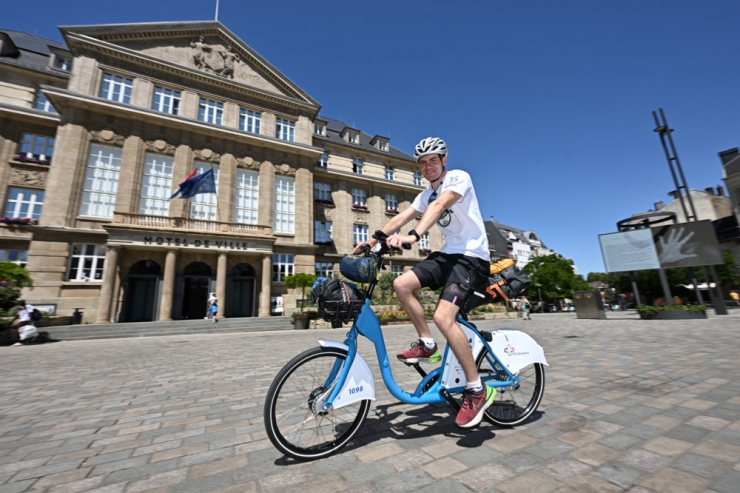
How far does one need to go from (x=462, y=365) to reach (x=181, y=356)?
7.84 meters

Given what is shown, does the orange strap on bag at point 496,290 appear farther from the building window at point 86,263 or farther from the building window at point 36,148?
the building window at point 36,148

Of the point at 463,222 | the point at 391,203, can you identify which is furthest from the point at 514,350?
the point at 391,203

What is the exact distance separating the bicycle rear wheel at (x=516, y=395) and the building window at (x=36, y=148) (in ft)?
98.0

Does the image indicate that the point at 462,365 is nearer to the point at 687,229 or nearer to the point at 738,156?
the point at 687,229

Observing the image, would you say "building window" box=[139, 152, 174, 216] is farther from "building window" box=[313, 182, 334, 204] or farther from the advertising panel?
the advertising panel

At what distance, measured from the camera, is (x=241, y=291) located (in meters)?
22.9

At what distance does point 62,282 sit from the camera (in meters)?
17.6

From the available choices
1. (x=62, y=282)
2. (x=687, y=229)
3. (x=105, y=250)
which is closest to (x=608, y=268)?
(x=687, y=229)

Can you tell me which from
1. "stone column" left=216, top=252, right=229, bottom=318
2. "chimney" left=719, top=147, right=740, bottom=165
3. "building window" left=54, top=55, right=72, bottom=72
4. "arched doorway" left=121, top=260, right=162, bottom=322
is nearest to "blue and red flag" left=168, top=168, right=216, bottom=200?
"stone column" left=216, top=252, right=229, bottom=318

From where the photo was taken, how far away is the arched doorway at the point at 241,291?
73.8 feet

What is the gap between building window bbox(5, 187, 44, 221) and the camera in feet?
64.0

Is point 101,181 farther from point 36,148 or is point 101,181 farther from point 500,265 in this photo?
point 500,265

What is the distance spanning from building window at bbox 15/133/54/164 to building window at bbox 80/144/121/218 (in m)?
4.23

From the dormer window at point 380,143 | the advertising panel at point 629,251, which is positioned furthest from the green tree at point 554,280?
the dormer window at point 380,143
